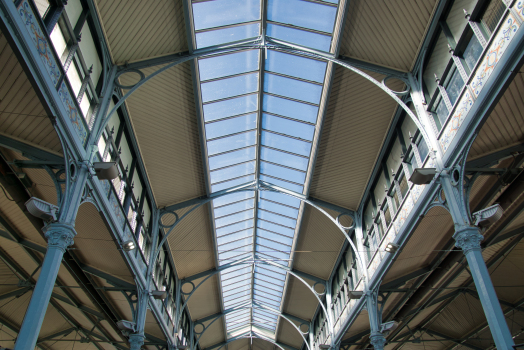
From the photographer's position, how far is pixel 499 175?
494 inches

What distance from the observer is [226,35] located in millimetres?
16703

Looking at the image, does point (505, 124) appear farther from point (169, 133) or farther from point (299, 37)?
point (169, 133)

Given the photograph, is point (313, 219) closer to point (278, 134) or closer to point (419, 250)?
point (278, 134)

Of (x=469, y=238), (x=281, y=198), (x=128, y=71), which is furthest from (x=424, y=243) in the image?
(x=128, y=71)

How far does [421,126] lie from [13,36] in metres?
11.3

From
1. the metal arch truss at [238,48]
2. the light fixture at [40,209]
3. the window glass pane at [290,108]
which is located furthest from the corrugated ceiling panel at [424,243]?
the light fixture at [40,209]

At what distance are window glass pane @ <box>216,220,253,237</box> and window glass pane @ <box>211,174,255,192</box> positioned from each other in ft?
13.6

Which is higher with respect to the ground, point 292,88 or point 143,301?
point 292,88

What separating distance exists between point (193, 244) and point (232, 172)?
19.6ft

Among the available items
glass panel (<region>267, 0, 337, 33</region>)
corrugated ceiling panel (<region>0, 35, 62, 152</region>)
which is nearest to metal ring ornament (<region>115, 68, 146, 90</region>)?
corrugated ceiling panel (<region>0, 35, 62, 152</region>)

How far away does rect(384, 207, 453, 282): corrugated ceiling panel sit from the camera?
14.6 meters

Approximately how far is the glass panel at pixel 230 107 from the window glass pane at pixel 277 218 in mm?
8454

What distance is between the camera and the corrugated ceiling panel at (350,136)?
16547mm

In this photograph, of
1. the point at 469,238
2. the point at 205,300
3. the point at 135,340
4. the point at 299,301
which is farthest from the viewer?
the point at 205,300
